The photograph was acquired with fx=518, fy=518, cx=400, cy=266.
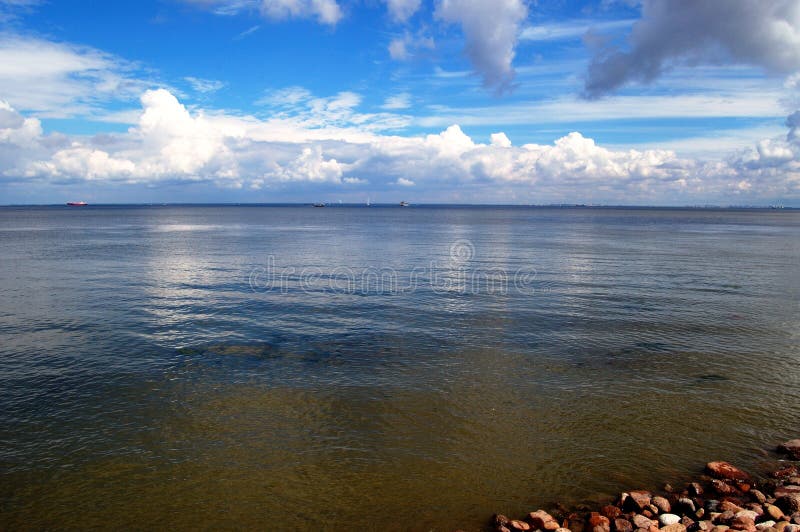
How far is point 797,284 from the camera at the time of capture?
183ft

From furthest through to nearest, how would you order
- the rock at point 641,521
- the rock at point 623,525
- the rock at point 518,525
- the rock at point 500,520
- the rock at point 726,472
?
the rock at point 726,472, the rock at point 500,520, the rock at point 518,525, the rock at point 641,521, the rock at point 623,525

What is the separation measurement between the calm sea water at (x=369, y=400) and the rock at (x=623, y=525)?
1861 millimetres

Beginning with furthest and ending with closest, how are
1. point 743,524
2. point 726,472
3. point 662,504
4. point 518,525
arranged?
point 726,472 < point 662,504 < point 518,525 < point 743,524

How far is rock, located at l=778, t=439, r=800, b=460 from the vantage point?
63.6 feet

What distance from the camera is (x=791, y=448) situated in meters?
19.7

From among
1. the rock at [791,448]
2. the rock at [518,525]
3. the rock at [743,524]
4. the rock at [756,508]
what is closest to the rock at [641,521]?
the rock at [743,524]

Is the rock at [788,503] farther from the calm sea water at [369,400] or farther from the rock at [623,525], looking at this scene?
the rock at [623,525]

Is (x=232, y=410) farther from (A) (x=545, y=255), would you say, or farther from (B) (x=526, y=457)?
(A) (x=545, y=255)

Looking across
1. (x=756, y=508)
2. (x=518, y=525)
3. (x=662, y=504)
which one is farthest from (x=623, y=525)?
(x=756, y=508)

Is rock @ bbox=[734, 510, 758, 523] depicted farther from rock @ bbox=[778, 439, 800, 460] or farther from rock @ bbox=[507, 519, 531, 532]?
rock @ bbox=[507, 519, 531, 532]

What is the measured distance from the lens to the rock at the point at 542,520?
15367 millimetres

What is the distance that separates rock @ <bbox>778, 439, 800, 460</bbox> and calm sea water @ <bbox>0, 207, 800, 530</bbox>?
1.73ft

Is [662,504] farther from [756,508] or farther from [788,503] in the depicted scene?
[788,503]

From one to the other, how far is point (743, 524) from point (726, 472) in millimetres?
3638
